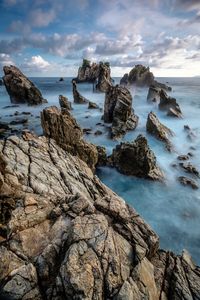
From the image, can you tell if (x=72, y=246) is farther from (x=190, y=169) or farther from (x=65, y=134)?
(x=190, y=169)

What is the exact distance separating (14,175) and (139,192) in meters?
16.0

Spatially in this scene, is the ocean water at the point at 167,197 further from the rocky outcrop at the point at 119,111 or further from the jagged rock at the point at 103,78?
the jagged rock at the point at 103,78

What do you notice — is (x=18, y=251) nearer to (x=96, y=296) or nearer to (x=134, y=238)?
(x=96, y=296)

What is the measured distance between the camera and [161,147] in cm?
3916

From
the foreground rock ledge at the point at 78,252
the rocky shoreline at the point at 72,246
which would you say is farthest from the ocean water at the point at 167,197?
the foreground rock ledge at the point at 78,252

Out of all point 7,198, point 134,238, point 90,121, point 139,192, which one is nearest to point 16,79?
point 90,121

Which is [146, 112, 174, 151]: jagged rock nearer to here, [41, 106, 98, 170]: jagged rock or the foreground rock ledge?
[41, 106, 98, 170]: jagged rock

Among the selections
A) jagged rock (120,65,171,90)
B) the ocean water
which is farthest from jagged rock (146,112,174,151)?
jagged rock (120,65,171,90)

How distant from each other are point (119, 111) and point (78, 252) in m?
37.8

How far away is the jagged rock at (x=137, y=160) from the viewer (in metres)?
28.9

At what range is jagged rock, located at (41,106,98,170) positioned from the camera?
25062mm

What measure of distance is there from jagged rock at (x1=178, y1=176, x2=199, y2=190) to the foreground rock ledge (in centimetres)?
1620

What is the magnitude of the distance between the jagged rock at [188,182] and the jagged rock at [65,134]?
37.4ft

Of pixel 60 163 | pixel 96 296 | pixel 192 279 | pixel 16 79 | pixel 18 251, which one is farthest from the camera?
pixel 16 79
